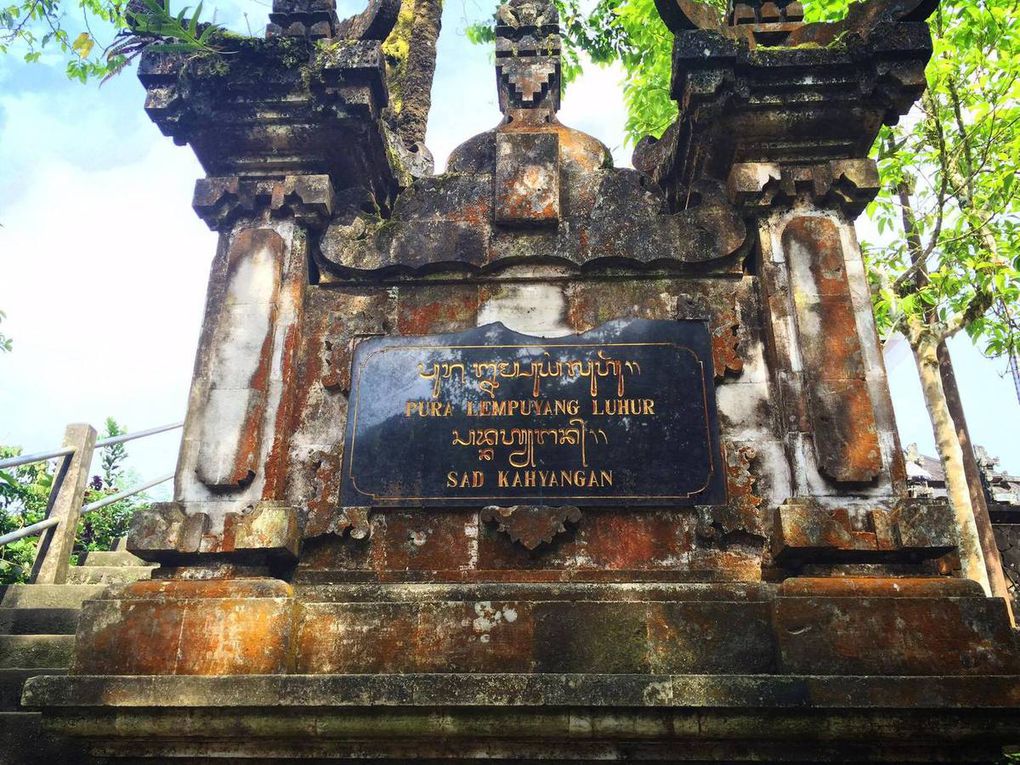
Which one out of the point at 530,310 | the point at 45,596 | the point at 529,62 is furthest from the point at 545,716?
the point at 45,596

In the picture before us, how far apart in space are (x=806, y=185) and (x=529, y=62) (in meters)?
2.13

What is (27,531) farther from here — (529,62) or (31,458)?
(529,62)

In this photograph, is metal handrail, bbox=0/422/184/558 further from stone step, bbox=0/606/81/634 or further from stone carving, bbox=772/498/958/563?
stone carving, bbox=772/498/958/563

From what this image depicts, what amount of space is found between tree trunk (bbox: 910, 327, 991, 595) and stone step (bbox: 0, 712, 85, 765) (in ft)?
26.3

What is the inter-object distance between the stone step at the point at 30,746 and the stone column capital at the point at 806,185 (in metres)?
4.95

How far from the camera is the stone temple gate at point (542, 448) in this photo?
11.9ft

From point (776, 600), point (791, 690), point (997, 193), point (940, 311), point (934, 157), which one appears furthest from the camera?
point (940, 311)

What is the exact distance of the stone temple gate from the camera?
3.62 m

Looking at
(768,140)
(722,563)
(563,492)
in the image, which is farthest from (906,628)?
(768,140)

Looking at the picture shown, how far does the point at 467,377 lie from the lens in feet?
15.6

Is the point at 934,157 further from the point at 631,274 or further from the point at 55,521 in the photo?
the point at 55,521

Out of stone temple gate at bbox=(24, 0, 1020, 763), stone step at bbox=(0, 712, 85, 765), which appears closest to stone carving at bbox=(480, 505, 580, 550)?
stone temple gate at bbox=(24, 0, 1020, 763)

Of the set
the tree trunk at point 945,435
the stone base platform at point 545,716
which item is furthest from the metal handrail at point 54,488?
the tree trunk at point 945,435

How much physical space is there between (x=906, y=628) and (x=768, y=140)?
294 cm
